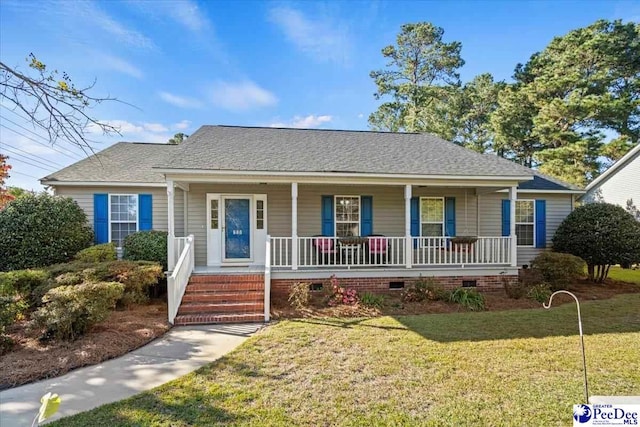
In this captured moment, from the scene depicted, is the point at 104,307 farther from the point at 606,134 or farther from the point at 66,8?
the point at 606,134

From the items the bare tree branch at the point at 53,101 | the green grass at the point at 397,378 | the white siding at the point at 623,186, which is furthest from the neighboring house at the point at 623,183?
the bare tree branch at the point at 53,101

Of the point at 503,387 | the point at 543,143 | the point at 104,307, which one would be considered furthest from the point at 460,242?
the point at 543,143

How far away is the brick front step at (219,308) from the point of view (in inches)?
289

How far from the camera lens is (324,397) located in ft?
12.5

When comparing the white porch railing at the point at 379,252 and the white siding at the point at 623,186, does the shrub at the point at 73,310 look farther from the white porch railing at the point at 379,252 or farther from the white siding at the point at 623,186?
the white siding at the point at 623,186

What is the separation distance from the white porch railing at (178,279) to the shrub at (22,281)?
2777 millimetres

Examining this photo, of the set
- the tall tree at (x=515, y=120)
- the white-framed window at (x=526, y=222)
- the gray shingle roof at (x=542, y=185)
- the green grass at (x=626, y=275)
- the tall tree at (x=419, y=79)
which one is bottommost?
the green grass at (x=626, y=275)

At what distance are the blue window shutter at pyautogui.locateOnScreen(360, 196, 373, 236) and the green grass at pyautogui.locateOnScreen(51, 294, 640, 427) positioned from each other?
15.3ft

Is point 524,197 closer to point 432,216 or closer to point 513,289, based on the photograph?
point 432,216

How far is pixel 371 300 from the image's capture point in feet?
26.5

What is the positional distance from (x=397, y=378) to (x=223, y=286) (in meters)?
5.11

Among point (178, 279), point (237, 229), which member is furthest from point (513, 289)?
point (178, 279)

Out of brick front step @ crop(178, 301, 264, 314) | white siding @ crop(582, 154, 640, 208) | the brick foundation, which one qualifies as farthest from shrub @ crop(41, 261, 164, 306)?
white siding @ crop(582, 154, 640, 208)

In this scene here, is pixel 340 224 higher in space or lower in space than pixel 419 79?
lower
